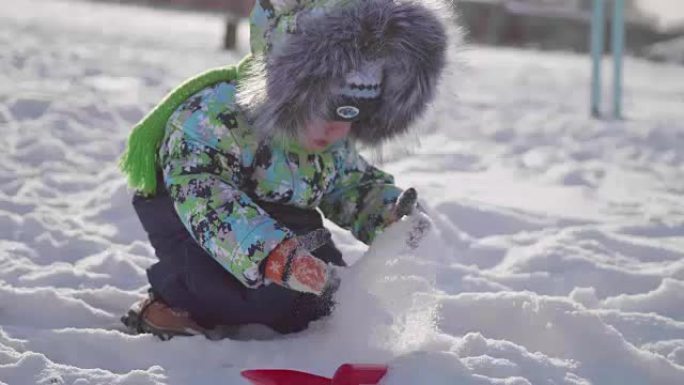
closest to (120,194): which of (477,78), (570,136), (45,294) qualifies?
(45,294)

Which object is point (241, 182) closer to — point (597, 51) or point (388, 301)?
point (388, 301)

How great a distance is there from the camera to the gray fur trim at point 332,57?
79.0 inches

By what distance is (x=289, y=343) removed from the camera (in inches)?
83.7

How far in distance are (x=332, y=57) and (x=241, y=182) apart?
0.37 metres

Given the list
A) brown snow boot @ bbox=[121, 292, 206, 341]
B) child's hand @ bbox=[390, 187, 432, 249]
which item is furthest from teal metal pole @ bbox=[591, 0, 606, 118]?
brown snow boot @ bbox=[121, 292, 206, 341]

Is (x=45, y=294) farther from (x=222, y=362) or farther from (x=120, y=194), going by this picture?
(x=120, y=194)

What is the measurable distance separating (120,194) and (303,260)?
5.46 feet

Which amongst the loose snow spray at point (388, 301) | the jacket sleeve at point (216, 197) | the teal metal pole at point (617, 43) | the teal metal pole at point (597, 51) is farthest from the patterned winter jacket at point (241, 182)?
the teal metal pole at point (597, 51)

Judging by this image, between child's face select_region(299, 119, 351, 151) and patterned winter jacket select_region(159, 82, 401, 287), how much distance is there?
0.04 meters

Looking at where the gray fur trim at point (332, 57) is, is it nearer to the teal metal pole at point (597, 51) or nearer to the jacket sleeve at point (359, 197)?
the jacket sleeve at point (359, 197)

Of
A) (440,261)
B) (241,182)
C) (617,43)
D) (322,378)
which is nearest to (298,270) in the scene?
(322,378)

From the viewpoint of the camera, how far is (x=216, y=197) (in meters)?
2.03

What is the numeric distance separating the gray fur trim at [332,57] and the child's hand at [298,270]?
0.93ft

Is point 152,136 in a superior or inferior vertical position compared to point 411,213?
superior
